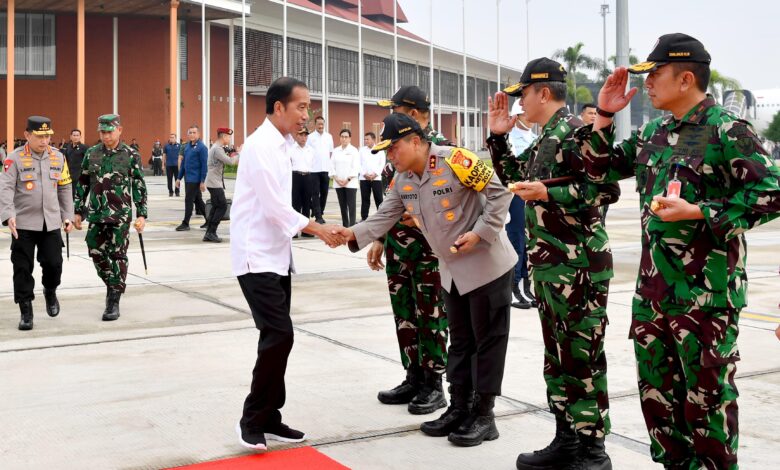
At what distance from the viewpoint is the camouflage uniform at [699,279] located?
11.5ft

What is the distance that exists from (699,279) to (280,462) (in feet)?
7.56

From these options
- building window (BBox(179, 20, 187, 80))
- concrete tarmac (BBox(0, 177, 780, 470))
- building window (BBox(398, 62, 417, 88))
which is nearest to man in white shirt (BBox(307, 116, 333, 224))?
concrete tarmac (BBox(0, 177, 780, 470))

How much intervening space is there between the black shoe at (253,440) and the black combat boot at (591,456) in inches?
61.1

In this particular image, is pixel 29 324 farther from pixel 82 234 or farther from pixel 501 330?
pixel 82 234

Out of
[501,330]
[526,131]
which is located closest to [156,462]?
[501,330]

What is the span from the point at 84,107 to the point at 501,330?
45333 millimetres

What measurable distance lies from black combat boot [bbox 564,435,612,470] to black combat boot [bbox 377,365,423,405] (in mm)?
1514

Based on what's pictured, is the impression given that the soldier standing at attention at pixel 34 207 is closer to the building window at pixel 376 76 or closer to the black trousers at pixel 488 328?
the black trousers at pixel 488 328

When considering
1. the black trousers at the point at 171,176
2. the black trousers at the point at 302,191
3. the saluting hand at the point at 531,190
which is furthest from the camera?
the black trousers at the point at 171,176

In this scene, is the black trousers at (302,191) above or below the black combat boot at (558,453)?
above

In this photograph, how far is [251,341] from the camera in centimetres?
764

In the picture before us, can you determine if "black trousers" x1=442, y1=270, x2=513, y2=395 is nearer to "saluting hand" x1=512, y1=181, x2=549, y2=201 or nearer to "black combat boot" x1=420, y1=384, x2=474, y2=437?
"black combat boot" x1=420, y1=384, x2=474, y2=437

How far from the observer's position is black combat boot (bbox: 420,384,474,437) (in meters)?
5.20

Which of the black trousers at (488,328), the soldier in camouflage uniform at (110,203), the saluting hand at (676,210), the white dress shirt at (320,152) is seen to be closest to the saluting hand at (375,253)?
the black trousers at (488,328)
